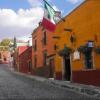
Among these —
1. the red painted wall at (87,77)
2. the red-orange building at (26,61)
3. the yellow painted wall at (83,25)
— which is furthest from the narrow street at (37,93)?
the red-orange building at (26,61)

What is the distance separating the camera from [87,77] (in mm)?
25750

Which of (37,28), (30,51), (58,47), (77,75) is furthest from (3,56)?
(77,75)

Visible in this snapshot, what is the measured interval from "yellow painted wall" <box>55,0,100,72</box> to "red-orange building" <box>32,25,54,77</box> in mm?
6742

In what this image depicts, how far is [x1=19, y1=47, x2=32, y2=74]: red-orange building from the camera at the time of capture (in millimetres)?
56312

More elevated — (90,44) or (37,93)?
(90,44)

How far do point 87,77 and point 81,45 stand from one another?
7.99 feet

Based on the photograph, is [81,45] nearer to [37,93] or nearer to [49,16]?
[49,16]

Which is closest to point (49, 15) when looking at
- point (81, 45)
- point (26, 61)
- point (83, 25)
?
point (83, 25)

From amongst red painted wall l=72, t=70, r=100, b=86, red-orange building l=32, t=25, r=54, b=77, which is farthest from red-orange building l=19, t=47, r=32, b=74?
red painted wall l=72, t=70, r=100, b=86

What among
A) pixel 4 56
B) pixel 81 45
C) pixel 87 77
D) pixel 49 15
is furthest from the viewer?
pixel 4 56

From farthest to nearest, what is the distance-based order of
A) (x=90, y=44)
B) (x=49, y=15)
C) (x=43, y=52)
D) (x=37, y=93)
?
(x=43, y=52) → (x=49, y=15) → (x=90, y=44) → (x=37, y=93)

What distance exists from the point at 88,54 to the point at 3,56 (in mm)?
81121

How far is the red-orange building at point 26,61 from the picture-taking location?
185ft

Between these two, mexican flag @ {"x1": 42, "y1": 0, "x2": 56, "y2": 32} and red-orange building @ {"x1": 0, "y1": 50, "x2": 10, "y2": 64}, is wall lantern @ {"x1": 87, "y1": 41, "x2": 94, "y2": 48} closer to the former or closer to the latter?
mexican flag @ {"x1": 42, "y1": 0, "x2": 56, "y2": 32}
